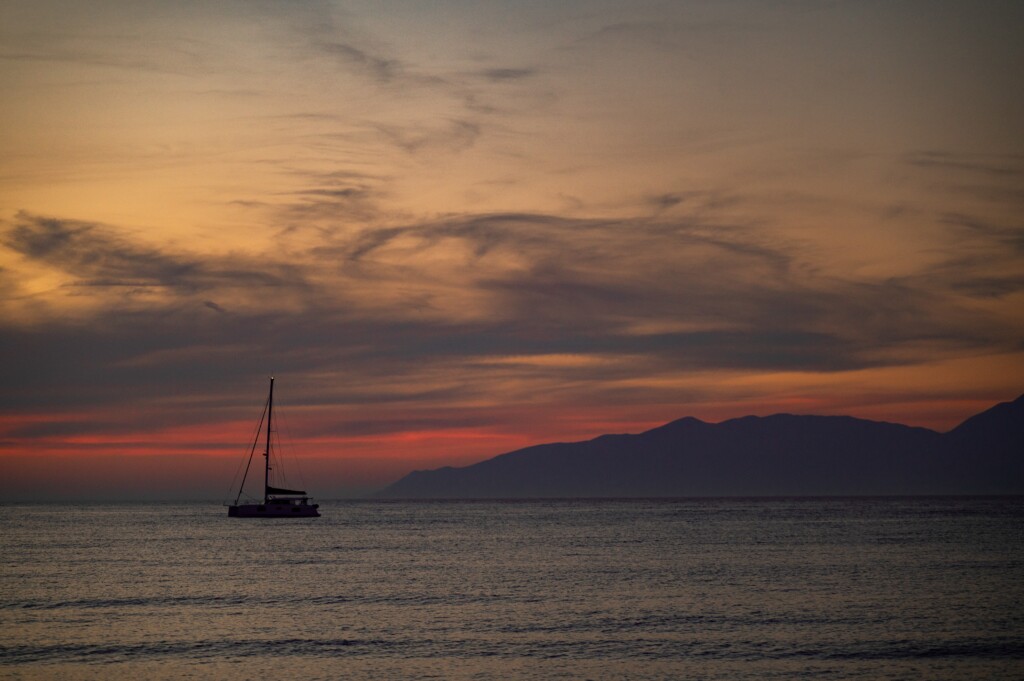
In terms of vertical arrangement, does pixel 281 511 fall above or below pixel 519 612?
above

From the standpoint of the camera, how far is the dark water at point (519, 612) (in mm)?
41125

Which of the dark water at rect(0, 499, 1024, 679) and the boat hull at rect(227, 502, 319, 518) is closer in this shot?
the dark water at rect(0, 499, 1024, 679)

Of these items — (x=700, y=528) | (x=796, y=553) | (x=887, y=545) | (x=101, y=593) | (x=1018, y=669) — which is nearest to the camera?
(x=1018, y=669)

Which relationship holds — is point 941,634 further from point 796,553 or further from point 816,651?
point 796,553

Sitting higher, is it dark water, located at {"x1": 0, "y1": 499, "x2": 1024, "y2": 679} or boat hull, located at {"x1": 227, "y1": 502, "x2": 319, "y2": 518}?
boat hull, located at {"x1": 227, "y1": 502, "x2": 319, "y2": 518}

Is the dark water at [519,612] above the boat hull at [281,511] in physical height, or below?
below

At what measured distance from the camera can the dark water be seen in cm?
4112

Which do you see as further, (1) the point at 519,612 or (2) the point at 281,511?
(2) the point at 281,511

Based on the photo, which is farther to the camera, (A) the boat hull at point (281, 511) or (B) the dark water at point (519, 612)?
(A) the boat hull at point (281, 511)

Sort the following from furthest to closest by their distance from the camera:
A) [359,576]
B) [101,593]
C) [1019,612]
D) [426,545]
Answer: [426,545] → [359,576] → [101,593] → [1019,612]

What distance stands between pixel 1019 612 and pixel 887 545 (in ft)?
173

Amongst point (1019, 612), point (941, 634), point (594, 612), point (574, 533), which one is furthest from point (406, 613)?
point (574, 533)

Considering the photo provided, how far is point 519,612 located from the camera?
179ft

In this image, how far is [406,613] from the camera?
179 feet
